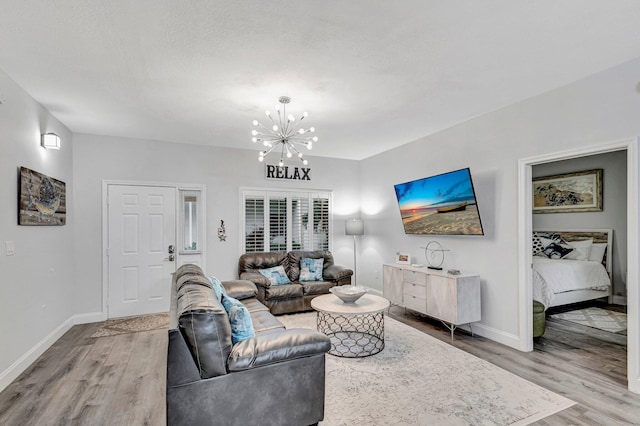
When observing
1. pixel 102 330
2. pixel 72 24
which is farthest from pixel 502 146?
pixel 102 330

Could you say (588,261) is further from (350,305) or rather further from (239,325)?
(239,325)

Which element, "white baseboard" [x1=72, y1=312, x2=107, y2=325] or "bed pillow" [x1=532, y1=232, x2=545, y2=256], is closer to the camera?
"white baseboard" [x1=72, y1=312, x2=107, y2=325]

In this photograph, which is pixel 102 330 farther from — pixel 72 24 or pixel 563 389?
pixel 563 389

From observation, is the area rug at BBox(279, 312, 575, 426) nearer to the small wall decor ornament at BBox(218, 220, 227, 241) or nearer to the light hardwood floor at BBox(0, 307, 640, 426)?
the light hardwood floor at BBox(0, 307, 640, 426)

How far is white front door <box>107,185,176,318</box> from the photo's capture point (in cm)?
489

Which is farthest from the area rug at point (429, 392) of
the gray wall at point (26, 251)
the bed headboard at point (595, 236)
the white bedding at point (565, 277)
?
the bed headboard at point (595, 236)

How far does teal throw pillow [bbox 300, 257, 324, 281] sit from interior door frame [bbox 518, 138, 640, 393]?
9.67ft

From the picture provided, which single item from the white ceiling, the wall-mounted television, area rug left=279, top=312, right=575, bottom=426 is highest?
the white ceiling

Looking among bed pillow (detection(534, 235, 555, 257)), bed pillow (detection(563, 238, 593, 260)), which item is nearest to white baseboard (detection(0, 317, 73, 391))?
bed pillow (detection(534, 235, 555, 257))

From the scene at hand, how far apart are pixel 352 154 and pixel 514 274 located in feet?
11.5

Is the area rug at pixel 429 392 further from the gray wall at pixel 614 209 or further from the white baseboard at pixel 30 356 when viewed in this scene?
the gray wall at pixel 614 209

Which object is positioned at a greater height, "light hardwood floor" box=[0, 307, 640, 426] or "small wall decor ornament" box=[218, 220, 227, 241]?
"small wall decor ornament" box=[218, 220, 227, 241]

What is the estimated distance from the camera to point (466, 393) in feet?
8.70

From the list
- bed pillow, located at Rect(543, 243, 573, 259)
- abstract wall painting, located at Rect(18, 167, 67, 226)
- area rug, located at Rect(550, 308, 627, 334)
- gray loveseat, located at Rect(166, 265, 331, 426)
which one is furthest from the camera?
bed pillow, located at Rect(543, 243, 573, 259)
